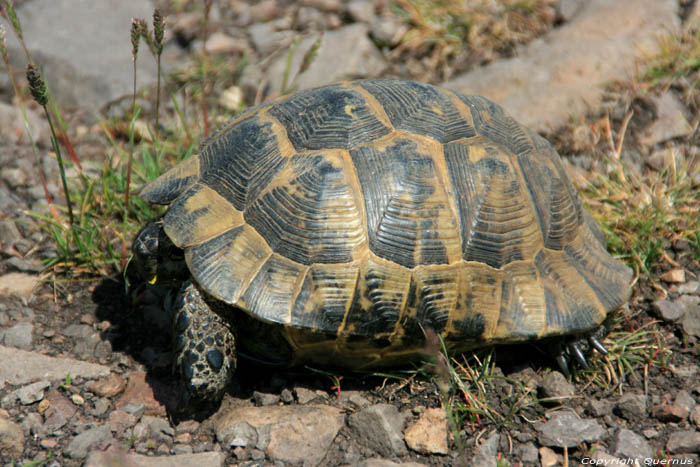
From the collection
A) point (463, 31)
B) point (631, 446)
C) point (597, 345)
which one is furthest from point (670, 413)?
point (463, 31)

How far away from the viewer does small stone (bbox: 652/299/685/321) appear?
3.95 meters

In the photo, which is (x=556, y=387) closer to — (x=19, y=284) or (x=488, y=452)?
(x=488, y=452)

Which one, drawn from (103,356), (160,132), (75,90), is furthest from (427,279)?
(75,90)

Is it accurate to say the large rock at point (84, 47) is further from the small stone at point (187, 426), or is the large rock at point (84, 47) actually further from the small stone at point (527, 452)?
the small stone at point (527, 452)

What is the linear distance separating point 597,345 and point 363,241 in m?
1.54

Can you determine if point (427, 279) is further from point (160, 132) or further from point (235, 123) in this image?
point (160, 132)

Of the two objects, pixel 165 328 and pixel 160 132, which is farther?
pixel 160 132

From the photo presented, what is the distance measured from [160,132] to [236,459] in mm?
3266

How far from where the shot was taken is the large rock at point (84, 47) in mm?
5906

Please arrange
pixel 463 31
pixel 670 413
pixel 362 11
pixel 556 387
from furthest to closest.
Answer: pixel 362 11
pixel 463 31
pixel 556 387
pixel 670 413

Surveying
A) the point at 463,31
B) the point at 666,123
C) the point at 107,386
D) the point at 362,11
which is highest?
the point at 362,11

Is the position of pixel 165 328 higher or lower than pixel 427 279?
lower

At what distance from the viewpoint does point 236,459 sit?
10.3 feet

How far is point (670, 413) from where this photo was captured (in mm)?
3393
